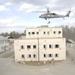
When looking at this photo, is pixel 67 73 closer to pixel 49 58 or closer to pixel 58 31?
pixel 49 58

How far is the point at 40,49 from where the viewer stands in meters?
43.6

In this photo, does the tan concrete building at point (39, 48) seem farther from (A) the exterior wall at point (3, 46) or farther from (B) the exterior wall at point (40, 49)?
(A) the exterior wall at point (3, 46)

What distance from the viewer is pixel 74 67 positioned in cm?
3434

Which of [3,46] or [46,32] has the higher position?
[46,32]

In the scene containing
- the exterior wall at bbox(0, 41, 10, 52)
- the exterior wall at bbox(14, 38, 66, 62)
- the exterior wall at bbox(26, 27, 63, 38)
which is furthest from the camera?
the exterior wall at bbox(0, 41, 10, 52)

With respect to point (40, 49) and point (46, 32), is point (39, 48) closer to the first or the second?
point (40, 49)

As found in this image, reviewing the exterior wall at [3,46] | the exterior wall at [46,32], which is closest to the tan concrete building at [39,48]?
the exterior wall at [46,32]

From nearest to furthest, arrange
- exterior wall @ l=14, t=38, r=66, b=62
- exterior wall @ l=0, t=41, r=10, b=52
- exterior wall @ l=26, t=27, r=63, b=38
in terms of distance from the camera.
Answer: exterior wall @ l=14, t=38, r=66, b=62, exterior wall @ l=26, t=27, r=63, b=38, exterior wall @ l=0, t=41, r=10, b=52

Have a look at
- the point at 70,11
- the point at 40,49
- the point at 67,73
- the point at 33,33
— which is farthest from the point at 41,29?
the point at 67,73

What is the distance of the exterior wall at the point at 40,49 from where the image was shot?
43.1 m

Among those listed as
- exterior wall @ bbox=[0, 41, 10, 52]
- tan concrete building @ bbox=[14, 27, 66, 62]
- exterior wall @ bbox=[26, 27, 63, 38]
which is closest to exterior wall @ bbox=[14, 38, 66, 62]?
tan concrete building @ bbox=[14, 27, 66, 62]

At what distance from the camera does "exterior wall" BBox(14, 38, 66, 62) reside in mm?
43094

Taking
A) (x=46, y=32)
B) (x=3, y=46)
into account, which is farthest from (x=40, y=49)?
(x=3, y=46)

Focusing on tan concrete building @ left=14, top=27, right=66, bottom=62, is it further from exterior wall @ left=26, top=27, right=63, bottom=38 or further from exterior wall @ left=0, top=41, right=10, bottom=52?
exterior wall @ left=0, top=41, right=10, bottom=52
